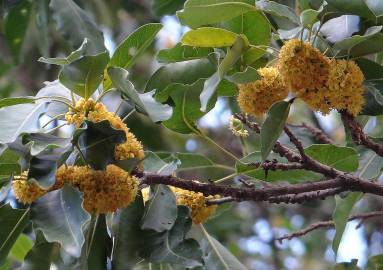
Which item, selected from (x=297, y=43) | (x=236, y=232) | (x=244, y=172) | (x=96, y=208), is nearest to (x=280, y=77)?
(x=297, y=43)

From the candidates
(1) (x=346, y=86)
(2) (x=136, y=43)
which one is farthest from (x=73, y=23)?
(1) (x=346, y=86)

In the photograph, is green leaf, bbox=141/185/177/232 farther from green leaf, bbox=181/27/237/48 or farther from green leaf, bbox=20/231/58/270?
green leaf, bbox=181/27/237/48

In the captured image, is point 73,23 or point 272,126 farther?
point 73,23

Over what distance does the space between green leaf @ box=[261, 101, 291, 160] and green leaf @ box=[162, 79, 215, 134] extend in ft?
0.41

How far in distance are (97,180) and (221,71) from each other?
0.80 feet

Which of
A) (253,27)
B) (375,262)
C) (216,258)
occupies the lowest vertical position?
(375,262)

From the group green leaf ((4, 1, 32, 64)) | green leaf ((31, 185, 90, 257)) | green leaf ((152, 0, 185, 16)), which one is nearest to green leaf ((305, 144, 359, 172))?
green leaf ((31, 185, 90, 257))

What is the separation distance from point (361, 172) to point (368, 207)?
1708 millimetres

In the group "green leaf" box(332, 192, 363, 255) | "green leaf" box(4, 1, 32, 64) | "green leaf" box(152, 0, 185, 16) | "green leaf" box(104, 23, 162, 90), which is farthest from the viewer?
"green leaf" box(4, 1, 32, 64)

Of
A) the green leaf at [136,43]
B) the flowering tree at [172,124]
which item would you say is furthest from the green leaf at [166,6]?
the green leaf at [136,43]

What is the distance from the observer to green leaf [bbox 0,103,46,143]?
1.06 m

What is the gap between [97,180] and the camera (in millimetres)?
1057

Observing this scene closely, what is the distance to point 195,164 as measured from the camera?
4.96 feet

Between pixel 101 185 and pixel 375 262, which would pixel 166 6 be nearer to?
pixel 375 262
